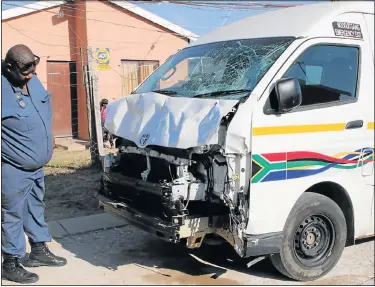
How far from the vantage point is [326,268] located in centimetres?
457

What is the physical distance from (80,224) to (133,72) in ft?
32.3

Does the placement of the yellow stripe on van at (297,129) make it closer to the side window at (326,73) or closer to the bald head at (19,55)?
the side window at (326,73)

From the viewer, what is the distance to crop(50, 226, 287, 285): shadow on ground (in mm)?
4613

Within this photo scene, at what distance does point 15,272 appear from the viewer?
4.32 meters

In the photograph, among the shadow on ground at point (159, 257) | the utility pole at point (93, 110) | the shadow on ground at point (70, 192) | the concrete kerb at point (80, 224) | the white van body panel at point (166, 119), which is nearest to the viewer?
the white van body panel at point (166, 119)

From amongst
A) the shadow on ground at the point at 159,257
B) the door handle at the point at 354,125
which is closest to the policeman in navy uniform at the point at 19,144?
the shadow on ground at the point at 159,257

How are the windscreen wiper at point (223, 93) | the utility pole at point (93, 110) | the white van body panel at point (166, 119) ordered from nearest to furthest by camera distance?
the white van body panel at point (166, 119) → the windscreen wiper at point (223, 93) → the utility pole at point (93, 110)

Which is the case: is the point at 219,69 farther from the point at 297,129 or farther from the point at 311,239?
the point at 311,239

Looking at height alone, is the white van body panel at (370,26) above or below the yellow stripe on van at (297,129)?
above

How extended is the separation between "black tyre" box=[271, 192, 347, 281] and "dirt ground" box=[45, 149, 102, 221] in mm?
3300

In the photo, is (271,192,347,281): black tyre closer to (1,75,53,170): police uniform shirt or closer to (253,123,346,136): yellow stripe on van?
(253,123,346,136): yellow stripe on van

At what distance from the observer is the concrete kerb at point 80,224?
5.91 meters

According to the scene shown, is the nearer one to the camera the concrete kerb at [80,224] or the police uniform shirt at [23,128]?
the police uniform shirt at [23,128]

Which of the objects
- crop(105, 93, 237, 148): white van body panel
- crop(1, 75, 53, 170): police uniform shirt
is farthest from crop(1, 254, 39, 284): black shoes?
crop(105, 93, 237, 148): white van body panel
